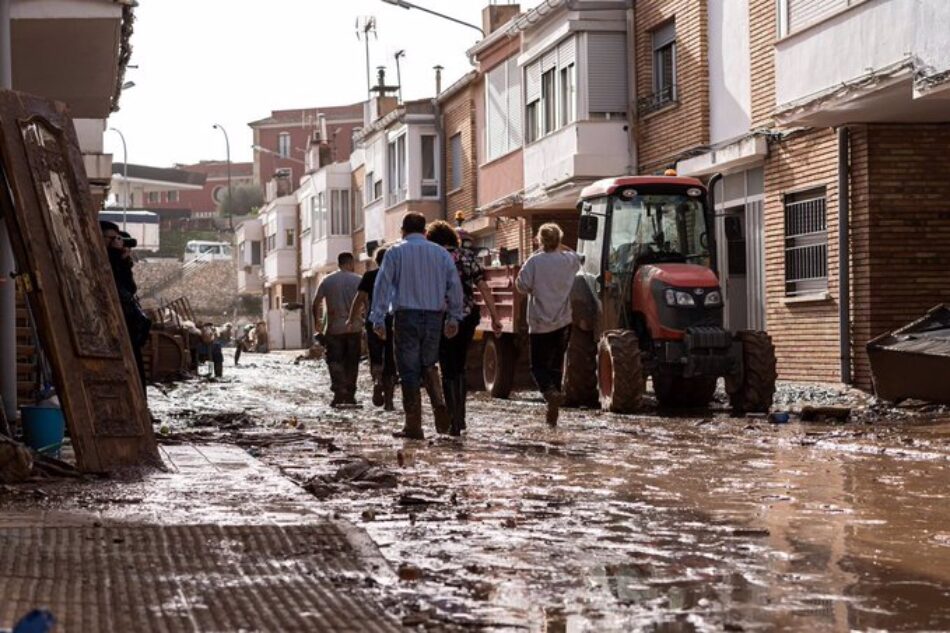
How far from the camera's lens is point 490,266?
2461 centimetres

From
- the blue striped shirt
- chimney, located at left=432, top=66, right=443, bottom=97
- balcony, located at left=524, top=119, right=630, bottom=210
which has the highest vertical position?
chimney, located at left=432, top=66, right=443, bottom=97

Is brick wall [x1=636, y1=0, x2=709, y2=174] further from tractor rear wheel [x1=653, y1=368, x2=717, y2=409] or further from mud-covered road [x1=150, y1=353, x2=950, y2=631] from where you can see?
mud-covered road [x1=150, y1=353, x2=950, y2=631]

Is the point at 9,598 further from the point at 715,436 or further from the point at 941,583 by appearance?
the point at 715,436

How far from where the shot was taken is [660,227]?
1944 centimetres

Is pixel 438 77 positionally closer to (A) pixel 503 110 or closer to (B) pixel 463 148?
(B) pixel 463 148

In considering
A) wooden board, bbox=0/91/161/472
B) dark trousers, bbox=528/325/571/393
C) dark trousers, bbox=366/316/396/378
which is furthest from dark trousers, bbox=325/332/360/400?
wooden board, bbox=0/91/161/472

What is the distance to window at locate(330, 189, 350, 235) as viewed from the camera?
64.0 metres

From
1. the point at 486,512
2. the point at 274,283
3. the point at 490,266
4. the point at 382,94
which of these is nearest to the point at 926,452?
the point at 486,512

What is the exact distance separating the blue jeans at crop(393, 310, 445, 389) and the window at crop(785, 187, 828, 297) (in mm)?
9816

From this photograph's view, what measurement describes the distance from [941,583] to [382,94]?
190 feet

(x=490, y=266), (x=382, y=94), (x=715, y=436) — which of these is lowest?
(x=715, y=436)

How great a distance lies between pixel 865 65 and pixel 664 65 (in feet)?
32.1

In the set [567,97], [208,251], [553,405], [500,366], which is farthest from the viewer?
[208,251]

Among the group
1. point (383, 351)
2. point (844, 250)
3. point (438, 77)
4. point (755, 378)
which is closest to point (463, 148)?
point (438, 77)
